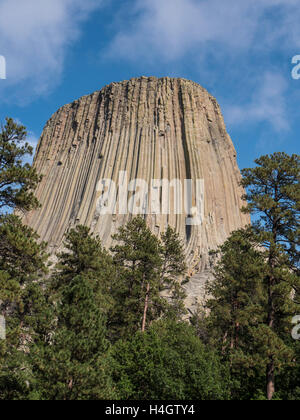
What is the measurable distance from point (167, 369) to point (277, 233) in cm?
769

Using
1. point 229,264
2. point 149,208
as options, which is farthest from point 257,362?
point 149,208

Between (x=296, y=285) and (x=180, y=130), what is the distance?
49982 millimetres

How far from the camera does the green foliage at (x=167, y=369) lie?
1585 centimetres

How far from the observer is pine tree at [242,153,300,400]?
1392 cm

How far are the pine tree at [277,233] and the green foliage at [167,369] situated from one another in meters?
3.20

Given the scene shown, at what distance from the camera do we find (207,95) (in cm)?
6900

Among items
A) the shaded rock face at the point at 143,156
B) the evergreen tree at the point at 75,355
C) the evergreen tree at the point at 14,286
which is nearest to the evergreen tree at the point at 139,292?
the evergreen tree at the point at 75,355

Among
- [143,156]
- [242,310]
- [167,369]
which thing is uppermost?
[143,156]

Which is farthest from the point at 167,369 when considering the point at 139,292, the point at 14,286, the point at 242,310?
the point at 14,286

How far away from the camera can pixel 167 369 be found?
16.7 m

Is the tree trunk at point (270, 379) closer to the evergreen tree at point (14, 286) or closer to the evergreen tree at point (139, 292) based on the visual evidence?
the evergreen tree at point (14, 286)

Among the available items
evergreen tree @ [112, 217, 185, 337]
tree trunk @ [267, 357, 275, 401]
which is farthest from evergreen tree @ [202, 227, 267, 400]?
evergreen tree @ [112, 217, 185, 337]

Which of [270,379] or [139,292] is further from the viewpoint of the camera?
[139,292]

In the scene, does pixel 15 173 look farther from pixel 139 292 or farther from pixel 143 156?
pixel 143 156
